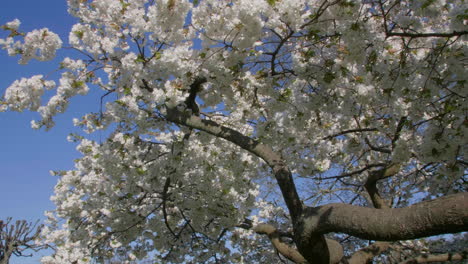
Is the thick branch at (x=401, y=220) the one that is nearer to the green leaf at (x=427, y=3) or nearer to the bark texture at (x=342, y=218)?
the bark texture at (x=342, y=218)

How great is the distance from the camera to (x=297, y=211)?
13.5 feet

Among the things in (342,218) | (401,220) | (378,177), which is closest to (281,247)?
(342,218)

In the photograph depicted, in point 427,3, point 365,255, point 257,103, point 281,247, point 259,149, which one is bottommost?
point 365,255

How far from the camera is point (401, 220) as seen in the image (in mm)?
2715

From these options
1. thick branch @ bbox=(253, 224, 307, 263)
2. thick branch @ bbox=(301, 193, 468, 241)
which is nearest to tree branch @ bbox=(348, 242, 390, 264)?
thick branch @ bbox=(253, 224, 307, 263)

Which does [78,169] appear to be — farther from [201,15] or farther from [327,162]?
[327,162]

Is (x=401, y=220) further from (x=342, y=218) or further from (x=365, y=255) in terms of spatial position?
(x=365, y=255)

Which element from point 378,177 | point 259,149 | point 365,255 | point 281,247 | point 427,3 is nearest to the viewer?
point 427,3

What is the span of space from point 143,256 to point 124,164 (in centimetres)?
375

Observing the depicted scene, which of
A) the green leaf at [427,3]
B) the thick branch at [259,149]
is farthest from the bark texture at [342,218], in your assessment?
the green leaf at [427,3]

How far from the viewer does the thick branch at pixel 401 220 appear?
2.42m

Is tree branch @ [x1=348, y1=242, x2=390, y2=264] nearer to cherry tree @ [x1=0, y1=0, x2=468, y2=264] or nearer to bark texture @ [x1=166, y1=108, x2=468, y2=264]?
cherry tree @ [x1=0, y1=0, x2=468, y2=264]

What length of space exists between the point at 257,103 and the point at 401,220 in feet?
11.7

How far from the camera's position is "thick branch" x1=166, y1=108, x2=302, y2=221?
418cm
